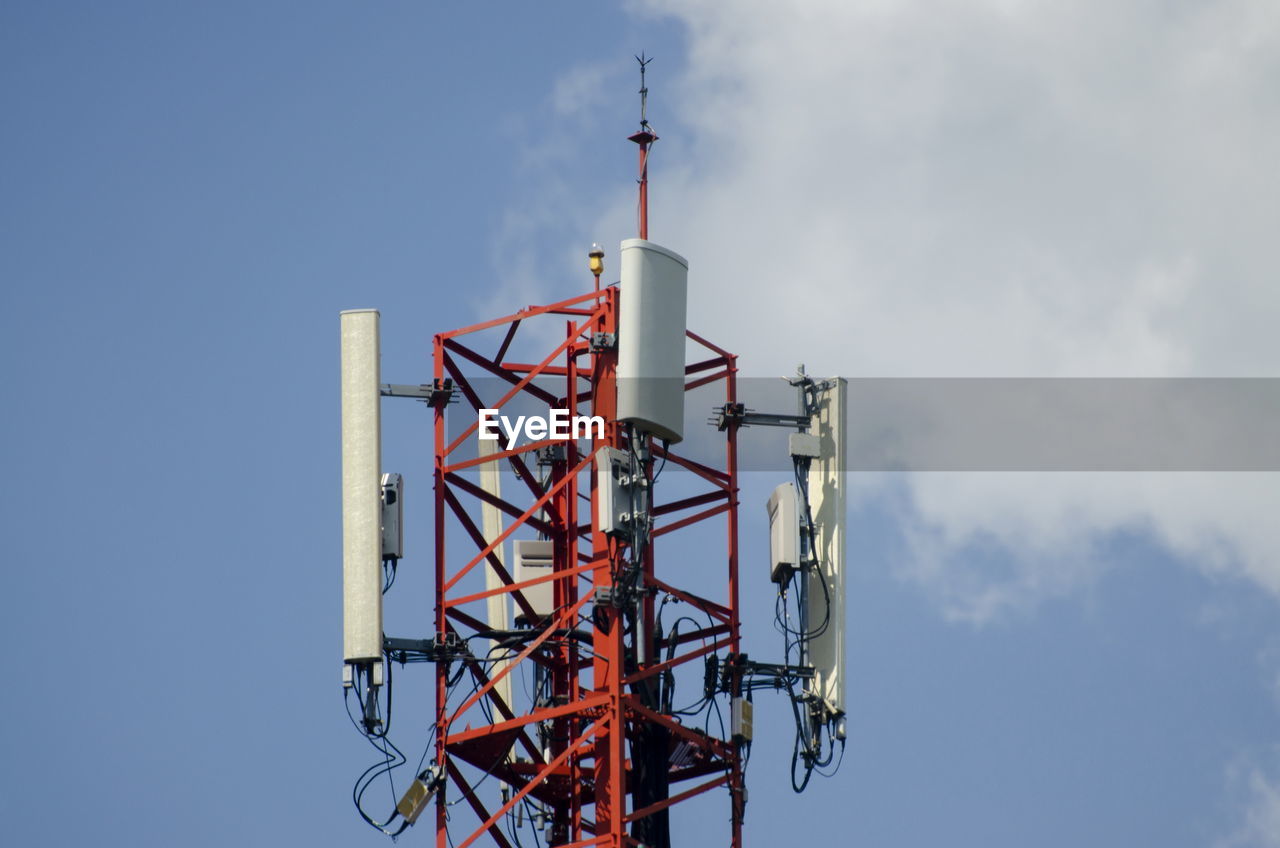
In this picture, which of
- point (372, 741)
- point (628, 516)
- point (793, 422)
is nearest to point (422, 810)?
point (372, 741)

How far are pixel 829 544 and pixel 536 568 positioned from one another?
6.31 metres

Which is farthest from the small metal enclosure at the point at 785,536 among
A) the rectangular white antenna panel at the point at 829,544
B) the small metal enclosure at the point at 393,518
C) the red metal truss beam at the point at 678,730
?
the small metal enclosure at the point at 393,518

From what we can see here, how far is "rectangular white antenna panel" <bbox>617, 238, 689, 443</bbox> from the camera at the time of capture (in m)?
72.5

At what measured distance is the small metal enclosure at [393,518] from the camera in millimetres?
71812

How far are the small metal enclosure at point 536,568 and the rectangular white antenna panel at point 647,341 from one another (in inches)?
217

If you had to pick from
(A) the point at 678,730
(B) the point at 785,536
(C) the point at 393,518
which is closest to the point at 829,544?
(B) the point at 785,536

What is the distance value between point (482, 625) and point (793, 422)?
8070 millimetres

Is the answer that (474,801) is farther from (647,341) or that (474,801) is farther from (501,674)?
(647,341)

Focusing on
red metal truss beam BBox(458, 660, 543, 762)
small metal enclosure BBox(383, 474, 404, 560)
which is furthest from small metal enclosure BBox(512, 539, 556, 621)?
small metal enclosure BBox(383, 474, 404, 560)

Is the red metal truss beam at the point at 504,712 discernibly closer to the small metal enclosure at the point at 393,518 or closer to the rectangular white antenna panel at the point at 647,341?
the small metal enclosure at the point at 393,518

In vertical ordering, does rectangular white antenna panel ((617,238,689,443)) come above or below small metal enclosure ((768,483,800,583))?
above

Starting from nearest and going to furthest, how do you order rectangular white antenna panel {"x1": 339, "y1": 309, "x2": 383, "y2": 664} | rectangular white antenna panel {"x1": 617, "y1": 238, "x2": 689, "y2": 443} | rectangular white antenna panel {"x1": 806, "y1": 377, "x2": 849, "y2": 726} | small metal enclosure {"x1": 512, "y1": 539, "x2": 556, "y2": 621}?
rectangular white antenna panel {"x1": 339, "y1": 309, "x2": 383, "y2": 664}
rectangular white antenna panel {"x1": 617, "y1": 238, "x2": 689, "y2": 443}
rectangular white antenna panel {"x1": 806, "y1": 377, "x2": 849, "y2": 726}
small metal enclosure {"x1": 512, "y1": 539, "x2": 556, "y2": 621}

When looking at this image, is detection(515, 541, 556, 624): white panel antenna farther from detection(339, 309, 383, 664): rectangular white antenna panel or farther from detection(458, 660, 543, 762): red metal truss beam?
detection(339, 309, 383, 664): rectangular white antenna panel

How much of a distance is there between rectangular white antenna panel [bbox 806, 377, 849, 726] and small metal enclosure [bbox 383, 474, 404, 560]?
914 centimetres
